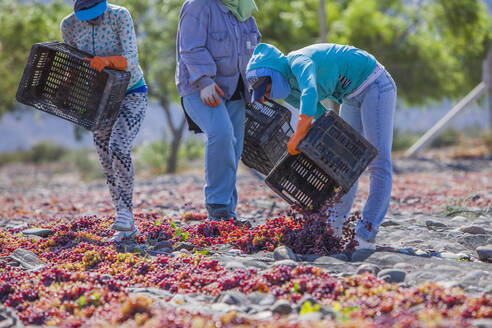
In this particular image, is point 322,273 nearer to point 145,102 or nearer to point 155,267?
point 155,267

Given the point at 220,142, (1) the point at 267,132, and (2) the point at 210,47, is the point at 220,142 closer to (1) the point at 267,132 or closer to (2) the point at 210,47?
(1) the point at 267,132

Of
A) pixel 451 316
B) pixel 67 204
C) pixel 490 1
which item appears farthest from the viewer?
pixel 490 1

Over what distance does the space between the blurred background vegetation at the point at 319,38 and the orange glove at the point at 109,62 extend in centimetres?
1012

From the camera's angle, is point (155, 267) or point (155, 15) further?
point (155, 15)

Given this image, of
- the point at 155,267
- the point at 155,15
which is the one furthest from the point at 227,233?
the point at 155,15

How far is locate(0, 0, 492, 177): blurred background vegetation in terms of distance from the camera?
18609 mm

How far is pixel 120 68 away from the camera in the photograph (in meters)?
4.81

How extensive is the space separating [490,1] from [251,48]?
4601 inches

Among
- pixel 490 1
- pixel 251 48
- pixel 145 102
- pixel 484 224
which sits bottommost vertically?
pixel 484 224

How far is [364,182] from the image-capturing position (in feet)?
36.2

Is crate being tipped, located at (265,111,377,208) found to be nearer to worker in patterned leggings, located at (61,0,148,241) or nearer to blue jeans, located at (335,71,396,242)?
blue jeans, located at (335,71,396,242)

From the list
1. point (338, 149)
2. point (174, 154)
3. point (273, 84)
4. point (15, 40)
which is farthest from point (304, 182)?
point (15, 40)

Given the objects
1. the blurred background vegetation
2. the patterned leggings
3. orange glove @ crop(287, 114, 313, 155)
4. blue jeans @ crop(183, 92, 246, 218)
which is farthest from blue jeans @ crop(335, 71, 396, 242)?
the blurred background vegetation

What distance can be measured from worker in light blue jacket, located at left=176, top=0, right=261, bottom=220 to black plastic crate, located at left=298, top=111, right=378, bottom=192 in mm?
1430
